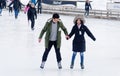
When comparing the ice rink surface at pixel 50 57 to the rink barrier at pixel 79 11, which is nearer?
the ice rink surface at pixel 50 57

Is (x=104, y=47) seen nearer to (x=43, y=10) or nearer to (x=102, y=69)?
(x=102, y=69)

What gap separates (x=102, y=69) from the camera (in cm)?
957

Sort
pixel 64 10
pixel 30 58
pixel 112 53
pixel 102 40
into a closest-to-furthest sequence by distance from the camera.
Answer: pixel 30 58 → pixel 112 53 → pixel 102 40 → pixel 64 10

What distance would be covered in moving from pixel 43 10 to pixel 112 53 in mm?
18570

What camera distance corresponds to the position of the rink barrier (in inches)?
1033

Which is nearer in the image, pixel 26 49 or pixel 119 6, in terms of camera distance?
pixel 26 49

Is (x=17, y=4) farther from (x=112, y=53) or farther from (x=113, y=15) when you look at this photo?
(x=112, y=53)

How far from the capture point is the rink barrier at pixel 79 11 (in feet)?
86.0

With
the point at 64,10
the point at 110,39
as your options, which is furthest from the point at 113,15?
the point at 110,39

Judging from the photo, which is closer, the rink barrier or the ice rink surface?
the ice rink surface

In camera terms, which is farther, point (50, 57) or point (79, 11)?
point (79, 11)

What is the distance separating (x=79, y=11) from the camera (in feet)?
93.0

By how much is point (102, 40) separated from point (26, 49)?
403 cm

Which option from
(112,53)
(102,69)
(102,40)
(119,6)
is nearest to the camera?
(102,69)
